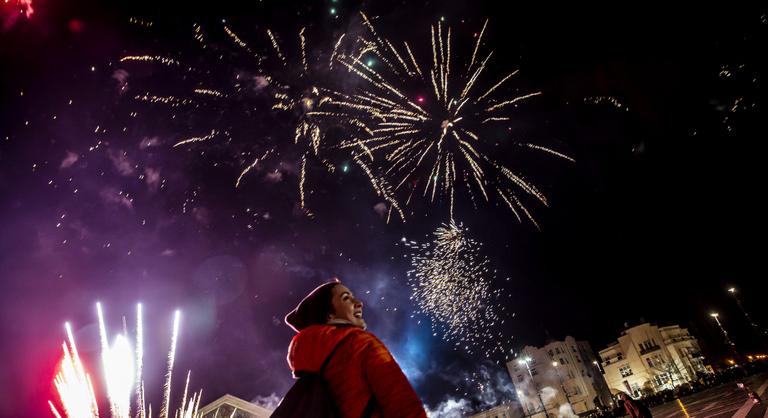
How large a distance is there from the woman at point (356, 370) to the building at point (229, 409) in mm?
29694

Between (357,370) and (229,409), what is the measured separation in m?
30.3

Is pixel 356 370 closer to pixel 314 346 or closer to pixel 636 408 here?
pixel 314 346

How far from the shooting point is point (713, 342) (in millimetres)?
76750

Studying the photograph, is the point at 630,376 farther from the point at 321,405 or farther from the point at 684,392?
the point at 321,405

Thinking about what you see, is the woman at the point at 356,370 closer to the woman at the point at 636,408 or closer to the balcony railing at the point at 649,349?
the woman at the point at 636,408

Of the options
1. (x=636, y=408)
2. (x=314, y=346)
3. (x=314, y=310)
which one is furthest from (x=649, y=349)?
(x=314, y=346)

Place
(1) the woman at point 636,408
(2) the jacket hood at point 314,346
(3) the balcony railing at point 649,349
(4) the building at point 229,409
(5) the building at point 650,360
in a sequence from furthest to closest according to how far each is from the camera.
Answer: (3) the balcony railing at point 649,349 → (5) the building at point 650,360 → (4) the building at point 229,409 → (1) the woman at point 636,408 → (2) the jacket hood at point 314,346

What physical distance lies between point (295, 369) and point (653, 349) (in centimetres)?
9229

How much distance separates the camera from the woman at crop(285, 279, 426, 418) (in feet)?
6.83

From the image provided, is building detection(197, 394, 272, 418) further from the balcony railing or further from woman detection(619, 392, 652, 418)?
the balcony railing

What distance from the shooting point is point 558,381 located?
6775 centimetres

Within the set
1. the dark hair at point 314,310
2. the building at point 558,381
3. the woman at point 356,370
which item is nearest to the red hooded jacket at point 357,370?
the woman at point 356,370

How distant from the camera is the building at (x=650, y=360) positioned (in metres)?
67.9

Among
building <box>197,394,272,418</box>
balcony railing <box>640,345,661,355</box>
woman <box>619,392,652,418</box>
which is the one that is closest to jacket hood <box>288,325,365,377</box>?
woman <box>619,392,652,418</box>
